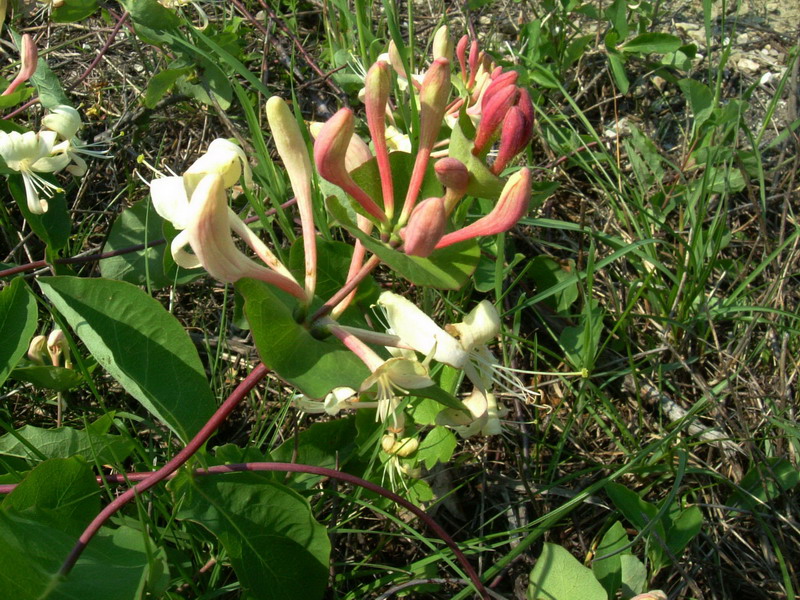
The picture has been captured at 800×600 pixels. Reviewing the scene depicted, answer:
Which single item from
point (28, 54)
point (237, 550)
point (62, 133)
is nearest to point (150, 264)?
point (62, 133)

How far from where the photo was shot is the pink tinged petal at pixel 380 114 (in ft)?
3.28

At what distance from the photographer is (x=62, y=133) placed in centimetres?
170

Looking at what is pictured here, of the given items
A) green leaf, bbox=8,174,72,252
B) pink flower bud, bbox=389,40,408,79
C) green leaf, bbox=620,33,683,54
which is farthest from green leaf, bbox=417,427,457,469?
green leaf, bbox=620,33,683,54

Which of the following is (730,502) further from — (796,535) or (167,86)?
(167,86)

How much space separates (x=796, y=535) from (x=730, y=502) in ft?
0.46

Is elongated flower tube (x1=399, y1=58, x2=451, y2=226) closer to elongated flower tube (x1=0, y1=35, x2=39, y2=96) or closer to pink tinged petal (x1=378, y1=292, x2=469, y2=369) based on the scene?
pink tinged petal (x1=378, y1=292, x2=469, y2=369)

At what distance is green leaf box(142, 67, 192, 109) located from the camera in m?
1.99

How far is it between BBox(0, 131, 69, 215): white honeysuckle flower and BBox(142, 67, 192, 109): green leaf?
0.40 metres

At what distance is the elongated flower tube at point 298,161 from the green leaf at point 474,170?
0.22 metres

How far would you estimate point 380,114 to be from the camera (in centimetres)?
103

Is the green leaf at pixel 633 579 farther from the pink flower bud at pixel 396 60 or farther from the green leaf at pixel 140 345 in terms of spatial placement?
the pink flower bud at pixel 396 60

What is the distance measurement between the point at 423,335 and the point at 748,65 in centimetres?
205

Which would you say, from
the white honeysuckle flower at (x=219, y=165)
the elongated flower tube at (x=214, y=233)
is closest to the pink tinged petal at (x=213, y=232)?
the elongated flower tube at (x=214, y=233)

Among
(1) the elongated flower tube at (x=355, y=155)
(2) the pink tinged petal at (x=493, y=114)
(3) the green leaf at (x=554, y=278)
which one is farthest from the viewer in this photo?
(3) the green leaf at (x=554, y=278)
